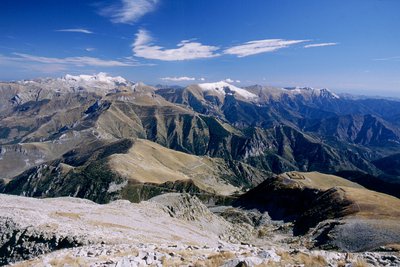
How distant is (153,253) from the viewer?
2944 cm

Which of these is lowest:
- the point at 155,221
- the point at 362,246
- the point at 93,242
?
the point at 362,246

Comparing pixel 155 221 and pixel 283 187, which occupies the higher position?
pixel 155 221

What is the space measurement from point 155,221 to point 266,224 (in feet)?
295

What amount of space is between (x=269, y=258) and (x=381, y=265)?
385 inches

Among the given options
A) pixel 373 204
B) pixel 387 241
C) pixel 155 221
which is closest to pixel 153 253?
pixel 155 221

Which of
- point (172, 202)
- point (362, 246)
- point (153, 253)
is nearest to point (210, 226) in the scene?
point (172, 202)

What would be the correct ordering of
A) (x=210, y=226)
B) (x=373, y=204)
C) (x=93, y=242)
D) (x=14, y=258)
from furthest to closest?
(x=373, y=204), (x=210, y=226), (x=14, y=258), (x=93, y=242)

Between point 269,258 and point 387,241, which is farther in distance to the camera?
point 387,241

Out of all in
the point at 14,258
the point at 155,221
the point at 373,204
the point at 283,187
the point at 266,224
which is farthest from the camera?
the point at 283,187

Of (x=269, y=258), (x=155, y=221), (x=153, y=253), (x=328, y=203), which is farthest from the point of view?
(x=328, y=203)

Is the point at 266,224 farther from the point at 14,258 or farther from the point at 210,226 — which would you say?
the point at 14,258

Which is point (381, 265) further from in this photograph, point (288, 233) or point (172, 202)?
point (288, 233)

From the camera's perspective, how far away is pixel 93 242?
37750mm

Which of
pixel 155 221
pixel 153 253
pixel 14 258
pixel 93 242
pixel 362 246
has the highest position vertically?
pixel 153 253
